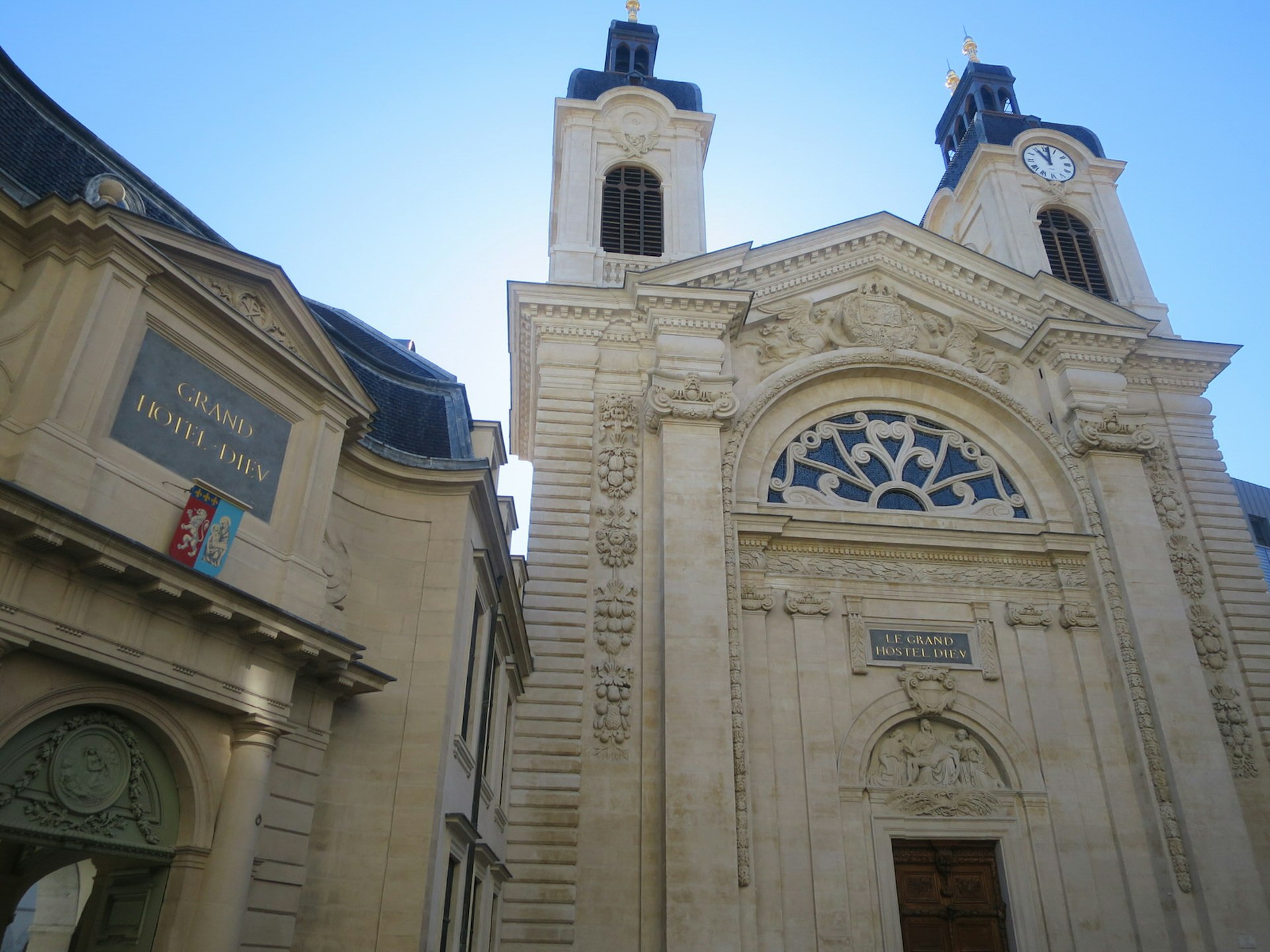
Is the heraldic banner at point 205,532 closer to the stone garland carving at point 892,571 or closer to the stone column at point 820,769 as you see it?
the stone column at point 820,769

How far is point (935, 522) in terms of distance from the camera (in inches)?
868

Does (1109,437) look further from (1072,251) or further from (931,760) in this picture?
(1072,251)

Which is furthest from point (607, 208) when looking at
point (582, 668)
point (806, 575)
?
point (582, 668)

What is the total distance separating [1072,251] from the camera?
2972 cm

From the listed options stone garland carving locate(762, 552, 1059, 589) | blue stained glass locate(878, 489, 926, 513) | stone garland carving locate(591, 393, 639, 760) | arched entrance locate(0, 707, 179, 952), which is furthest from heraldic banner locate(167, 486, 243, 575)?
blue stained glass locate(878, 489, 926, 513)

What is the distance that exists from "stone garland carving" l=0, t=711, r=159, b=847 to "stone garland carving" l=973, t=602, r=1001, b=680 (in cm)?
1597

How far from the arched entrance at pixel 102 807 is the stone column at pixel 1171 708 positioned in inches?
683

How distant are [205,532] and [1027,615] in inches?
662

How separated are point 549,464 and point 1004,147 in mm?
A: 19471

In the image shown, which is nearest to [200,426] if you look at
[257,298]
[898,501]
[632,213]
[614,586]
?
[257,298]

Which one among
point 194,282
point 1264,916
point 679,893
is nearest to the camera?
point 194,282

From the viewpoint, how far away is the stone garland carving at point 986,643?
2044 centimetres

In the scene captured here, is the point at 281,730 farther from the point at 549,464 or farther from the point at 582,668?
the point at 549,464

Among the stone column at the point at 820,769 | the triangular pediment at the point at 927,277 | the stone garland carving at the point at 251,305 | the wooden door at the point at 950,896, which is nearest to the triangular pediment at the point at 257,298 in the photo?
the stone garland carving at the point at 251,305
